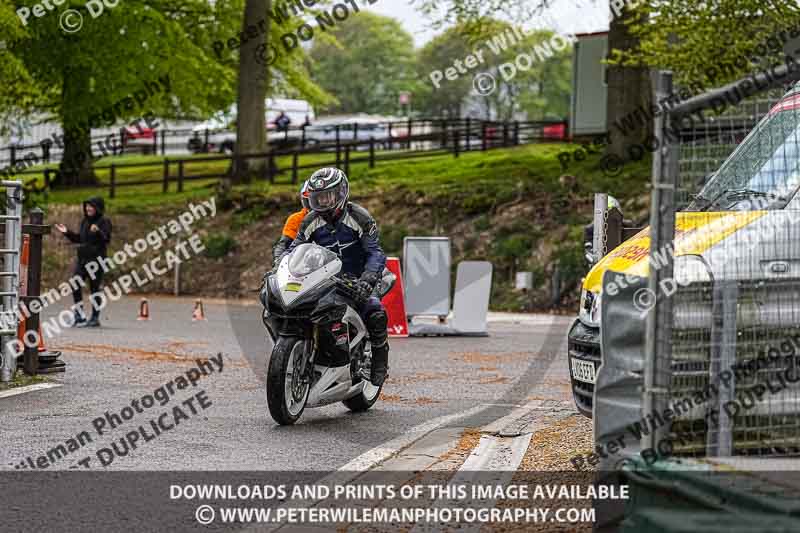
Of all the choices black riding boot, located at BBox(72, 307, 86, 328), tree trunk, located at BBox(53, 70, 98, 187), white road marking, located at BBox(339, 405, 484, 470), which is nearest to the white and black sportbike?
white road marking, located at BBox(339, 405, 484, 470)

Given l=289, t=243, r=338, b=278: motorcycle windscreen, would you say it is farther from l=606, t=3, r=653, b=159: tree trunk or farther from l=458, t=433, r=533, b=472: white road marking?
l=606, t=3, r=653, b=159: tree trunk

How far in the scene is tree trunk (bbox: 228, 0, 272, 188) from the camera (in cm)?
3400

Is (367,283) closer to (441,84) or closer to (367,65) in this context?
(441,84)

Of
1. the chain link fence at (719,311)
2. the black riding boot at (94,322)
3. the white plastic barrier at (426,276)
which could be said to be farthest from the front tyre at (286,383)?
the black riding boot at (94,322)

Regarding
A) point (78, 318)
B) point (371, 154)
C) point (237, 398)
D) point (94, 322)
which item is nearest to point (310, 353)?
point (237, 398)

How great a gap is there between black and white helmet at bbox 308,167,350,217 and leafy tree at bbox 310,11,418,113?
7934 centimetres

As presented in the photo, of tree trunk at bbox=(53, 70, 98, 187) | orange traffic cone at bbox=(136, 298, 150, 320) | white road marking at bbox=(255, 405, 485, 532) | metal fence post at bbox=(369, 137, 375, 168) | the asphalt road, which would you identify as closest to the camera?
white road marking at bbox=(255, 405, 485, 532)

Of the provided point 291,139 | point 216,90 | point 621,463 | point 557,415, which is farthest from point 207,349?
point 291,139

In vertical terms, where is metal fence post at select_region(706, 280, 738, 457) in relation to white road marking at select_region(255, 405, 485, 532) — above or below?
above

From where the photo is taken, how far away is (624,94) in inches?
1139

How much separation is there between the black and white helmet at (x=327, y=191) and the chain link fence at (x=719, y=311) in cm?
381

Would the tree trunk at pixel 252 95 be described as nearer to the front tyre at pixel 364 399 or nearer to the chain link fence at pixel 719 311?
the front tyre at pixel 364 399

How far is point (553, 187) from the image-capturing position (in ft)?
92.2

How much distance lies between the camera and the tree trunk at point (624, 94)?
2864 centimetres
